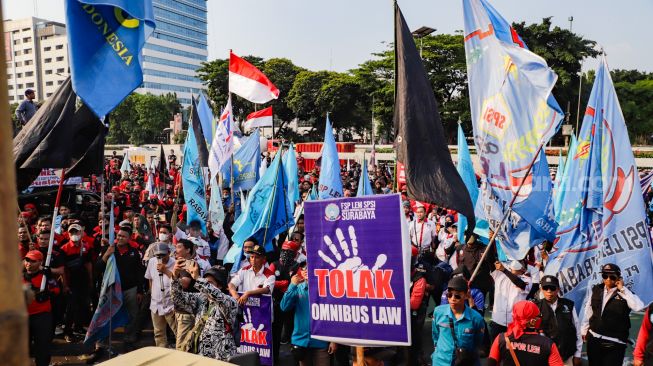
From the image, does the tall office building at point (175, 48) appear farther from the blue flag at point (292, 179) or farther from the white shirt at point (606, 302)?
the white shirt at point (606, 302)

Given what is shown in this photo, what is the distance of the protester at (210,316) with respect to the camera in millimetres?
4535

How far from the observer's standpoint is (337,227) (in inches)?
167

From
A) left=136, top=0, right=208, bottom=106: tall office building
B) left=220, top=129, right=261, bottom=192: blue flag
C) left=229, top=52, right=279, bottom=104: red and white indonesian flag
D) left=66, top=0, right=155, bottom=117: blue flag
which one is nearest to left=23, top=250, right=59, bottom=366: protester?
left=66, top=0, right=155, bottom=117: blue flag

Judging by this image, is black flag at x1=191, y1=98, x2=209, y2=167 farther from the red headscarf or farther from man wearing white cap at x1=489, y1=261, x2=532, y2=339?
the red headscarf

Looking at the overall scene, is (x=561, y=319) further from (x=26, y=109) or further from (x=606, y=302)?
(x=26, y=109)

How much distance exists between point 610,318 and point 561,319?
0.45 m

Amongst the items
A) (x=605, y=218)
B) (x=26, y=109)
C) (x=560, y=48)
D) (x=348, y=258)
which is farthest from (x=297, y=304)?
(x=560, y=48)

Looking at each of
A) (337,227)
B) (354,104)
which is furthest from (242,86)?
(354,104)

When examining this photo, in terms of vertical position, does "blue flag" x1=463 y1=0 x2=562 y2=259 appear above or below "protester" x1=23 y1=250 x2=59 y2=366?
above

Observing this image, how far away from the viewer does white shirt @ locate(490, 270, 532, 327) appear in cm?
581

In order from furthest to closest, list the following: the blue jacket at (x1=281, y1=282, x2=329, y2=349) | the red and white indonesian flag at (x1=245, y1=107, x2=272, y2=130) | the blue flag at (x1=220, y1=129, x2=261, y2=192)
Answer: the red and white indonesian flag at (x1=245, y1=107, x2=272, y2=130) → the blue flag at (x1=220, y1=129, x2=261, y2=192) → the blue jacket at (x1=281, y1=282, x2=329, y2=349)

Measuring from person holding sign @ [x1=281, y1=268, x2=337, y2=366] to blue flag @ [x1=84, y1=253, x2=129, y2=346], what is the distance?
2.41 m

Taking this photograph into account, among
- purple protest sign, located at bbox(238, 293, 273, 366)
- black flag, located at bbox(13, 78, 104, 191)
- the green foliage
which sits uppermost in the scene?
the green foliage

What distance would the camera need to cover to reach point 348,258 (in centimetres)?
413
